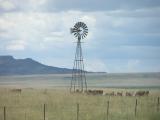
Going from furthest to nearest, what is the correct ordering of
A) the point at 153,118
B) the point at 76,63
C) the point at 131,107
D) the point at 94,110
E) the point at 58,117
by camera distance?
1. the point at 76,63
2. the point at 131,107
3. the point at 94,110
4. the point at 58,117
5. the point at 153,118

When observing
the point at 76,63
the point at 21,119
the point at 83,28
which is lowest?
the point at 21,119

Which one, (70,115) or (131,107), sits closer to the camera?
(70,115)

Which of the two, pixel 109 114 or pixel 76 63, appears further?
pixel 76 63

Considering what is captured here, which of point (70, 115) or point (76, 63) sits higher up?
point (76, 63)

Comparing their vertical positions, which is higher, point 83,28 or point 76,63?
point 83,28

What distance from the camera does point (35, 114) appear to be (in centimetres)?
3444

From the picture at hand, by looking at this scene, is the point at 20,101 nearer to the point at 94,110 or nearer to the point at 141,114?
the point at 94,110

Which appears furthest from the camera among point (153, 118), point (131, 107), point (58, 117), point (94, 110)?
point (131, 107)

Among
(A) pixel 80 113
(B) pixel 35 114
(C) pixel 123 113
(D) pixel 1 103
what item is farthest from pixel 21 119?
(D) pixel 1 103

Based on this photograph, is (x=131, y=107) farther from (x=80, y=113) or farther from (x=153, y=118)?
(x=153, y=118)

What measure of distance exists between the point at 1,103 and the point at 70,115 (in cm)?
996

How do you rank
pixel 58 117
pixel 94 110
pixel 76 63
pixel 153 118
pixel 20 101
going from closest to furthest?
pixel 153 118, pixel 58 117, pixel 94 110, pixel 20 101, pixel 76 63

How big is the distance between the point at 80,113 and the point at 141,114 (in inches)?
166

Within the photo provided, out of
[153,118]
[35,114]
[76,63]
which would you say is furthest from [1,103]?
[76,63]
